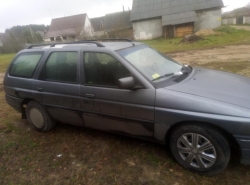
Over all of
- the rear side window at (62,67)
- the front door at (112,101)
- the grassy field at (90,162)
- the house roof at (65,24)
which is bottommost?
the grassy field at (90,162)

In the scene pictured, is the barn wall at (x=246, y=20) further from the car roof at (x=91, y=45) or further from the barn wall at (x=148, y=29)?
the car roof at (x=91, y=45)

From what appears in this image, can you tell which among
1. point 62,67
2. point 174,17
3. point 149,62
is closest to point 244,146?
point 149,62

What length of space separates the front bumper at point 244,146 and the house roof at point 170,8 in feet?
80.3

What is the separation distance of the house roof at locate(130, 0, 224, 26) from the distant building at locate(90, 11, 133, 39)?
280 cm

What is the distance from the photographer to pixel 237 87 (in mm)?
2590

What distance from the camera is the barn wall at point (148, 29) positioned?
2686cm

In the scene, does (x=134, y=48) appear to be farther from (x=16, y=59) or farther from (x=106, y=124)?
(x=16, y=59)

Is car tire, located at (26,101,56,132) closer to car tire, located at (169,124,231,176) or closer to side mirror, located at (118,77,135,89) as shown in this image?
side mirror, located at (118,77,135,89)

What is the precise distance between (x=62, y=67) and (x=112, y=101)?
1189 mm

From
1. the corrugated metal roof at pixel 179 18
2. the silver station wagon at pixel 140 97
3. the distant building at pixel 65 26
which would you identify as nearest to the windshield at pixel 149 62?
the silver station wagon at pixel 140 97

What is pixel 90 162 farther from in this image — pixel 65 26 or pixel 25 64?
pixel 65 26

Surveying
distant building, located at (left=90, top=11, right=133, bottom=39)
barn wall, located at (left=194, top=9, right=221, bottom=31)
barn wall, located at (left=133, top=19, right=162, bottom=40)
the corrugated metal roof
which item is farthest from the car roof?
barn wall, located at (left=133, top=19, right=162, bottom=40)

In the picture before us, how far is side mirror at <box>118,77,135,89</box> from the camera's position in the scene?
8.18 feet

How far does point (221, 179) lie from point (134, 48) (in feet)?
7.63
